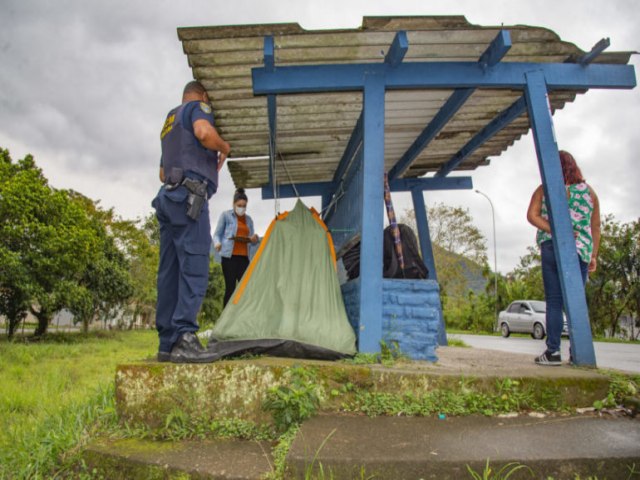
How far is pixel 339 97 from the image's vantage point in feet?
14.6

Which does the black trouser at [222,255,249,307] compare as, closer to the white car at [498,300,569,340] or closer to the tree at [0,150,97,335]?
the tree at [0,150,97,335]

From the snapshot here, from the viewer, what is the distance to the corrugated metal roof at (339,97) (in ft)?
11.5

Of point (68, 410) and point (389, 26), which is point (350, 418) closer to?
point (68, 410)

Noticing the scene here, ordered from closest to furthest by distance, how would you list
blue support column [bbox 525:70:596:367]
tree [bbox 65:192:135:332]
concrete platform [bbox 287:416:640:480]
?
concrete platform [bbox 287:416:640:480] → blue support column [bbox 525:70:596:367] → tree [bbox 65:192:135:332]

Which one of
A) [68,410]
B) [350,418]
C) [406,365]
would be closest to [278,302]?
[406,365]

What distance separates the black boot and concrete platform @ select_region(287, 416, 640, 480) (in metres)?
0.79

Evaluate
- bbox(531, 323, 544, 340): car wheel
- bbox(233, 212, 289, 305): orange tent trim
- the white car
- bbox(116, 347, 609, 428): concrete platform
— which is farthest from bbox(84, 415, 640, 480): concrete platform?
the white car

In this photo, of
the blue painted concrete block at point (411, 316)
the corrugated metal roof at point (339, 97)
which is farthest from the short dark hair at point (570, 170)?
the blue painted concrete block at point (411, 316)

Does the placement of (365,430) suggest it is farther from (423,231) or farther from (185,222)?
(423,231)

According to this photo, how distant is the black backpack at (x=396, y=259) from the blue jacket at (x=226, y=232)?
152 centimetres

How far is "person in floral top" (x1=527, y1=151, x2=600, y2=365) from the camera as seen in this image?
3584 millimetres

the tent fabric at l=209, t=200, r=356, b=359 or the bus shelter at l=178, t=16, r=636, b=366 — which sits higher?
the bus shelter at l=178, t=16, r=636, b=366

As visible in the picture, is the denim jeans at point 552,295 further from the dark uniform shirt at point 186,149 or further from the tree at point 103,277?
the tree at point 103,277

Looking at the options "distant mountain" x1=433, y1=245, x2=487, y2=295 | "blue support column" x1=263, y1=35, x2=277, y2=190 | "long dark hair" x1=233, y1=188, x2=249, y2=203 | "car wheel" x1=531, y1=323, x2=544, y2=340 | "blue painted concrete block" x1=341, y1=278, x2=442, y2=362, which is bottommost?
"car wheel" x1=531, y1=323, x2=544, y2=340
